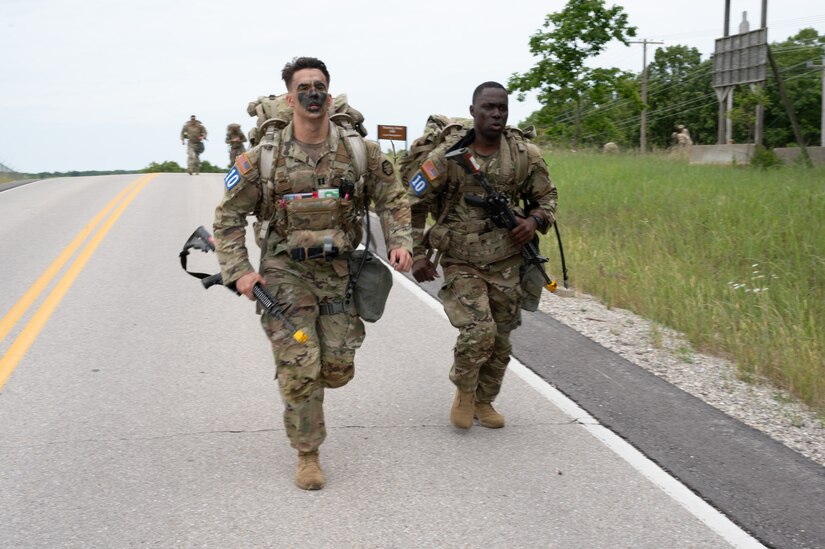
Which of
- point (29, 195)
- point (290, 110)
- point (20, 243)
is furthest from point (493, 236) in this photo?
point (29, 195)

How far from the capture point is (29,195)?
23.8 m

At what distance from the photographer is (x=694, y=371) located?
696 cm

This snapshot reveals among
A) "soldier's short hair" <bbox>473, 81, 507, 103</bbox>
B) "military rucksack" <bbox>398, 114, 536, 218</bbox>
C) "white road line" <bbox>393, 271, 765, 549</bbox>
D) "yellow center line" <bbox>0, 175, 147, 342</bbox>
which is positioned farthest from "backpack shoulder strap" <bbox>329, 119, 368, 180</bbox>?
"yellow center line" <bbox>0, 175, 147, 342</bbox>

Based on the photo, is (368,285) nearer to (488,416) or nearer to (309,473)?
(309,473)

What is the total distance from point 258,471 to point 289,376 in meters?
0.60

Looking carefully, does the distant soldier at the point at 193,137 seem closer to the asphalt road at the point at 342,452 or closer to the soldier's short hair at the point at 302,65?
the asphalt road at the point at 342,452

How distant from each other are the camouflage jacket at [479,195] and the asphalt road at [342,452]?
1.06m

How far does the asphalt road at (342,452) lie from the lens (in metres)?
4.27

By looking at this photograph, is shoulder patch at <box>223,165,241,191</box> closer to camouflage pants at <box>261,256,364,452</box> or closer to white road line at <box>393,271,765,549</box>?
camouflage pants at <box>261,256,364,452</box>

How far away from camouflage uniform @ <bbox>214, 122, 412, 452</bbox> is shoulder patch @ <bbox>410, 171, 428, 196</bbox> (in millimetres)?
400

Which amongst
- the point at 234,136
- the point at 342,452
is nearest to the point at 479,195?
the point at 342,452

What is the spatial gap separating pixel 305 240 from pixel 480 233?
3.77ft

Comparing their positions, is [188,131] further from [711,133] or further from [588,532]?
[711,133]

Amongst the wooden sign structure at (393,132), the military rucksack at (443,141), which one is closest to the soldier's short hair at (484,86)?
the military rucksack at (443,141)
